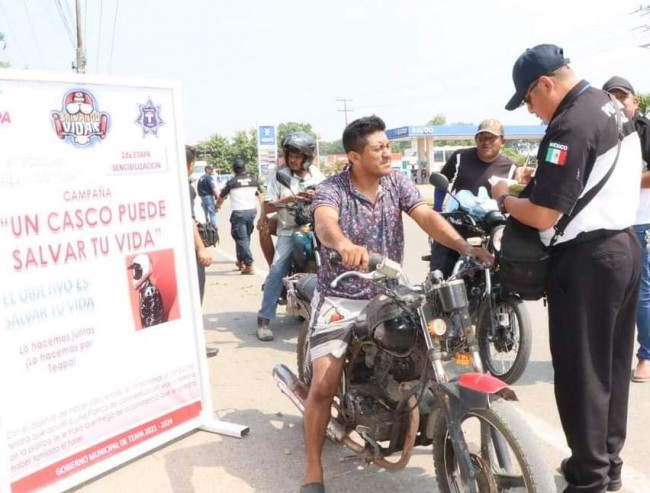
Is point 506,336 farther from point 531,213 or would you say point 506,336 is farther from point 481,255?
point 531,213

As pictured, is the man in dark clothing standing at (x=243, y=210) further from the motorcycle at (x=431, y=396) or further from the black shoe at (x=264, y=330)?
the motorcycle at (x=431, y=396)

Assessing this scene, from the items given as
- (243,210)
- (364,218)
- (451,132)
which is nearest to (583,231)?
(364,218)

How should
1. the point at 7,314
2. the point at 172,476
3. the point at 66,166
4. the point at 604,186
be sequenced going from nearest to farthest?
the point at 604,186 < the point at 7,314 < the point at 66,166 < the point at 172,476

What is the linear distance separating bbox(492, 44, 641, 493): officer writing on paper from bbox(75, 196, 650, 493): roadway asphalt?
62 centimetres

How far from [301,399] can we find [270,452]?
402mm

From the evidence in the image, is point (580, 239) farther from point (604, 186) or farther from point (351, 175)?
A: point (351, 175)

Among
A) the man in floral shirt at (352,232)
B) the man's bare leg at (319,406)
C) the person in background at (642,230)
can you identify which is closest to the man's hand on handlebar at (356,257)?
the man in floral shirt at (352,232)

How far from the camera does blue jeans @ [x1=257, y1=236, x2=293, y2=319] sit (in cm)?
614

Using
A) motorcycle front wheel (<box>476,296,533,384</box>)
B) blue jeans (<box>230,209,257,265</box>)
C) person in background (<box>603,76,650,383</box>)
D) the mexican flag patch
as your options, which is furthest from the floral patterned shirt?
blue jeans (<box>230,209,257,265</box>)

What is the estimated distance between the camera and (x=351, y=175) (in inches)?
127

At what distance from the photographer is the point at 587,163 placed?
2473 millimetres

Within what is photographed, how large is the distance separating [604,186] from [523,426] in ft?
3.34

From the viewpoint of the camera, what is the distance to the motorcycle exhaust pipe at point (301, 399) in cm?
320

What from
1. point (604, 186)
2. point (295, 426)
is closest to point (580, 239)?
point (604, 186)
